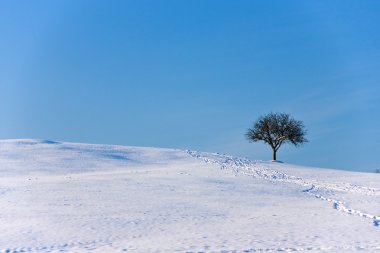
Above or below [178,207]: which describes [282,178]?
above

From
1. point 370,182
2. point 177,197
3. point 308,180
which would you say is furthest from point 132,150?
point 177,197

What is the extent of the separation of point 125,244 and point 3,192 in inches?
528

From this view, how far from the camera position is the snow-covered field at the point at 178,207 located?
56.7 ft

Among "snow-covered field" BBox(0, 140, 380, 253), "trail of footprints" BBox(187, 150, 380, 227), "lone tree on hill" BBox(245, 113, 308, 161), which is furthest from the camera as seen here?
"lone tree on hill" BBox(245, 113, 308, 161)

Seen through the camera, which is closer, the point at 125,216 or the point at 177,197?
the point at 125,216

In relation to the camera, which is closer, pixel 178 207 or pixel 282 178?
pixel 178 207

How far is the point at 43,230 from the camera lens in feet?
61.1

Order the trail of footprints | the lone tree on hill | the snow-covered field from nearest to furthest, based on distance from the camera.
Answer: the snow-covered field → the trail of footprints → the lone tree on hill

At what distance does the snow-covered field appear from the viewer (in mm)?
17281

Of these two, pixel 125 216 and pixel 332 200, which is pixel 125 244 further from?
pixel 332 200

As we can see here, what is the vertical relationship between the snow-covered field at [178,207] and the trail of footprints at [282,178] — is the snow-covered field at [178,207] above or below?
below

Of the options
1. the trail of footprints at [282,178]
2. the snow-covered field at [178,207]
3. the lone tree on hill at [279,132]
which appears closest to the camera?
the snow-covered field at [178,207]

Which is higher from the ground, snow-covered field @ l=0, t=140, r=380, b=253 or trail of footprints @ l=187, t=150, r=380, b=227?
trail of footprints @ l=187, t=150, r=380, b=227

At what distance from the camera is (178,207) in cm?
2419
